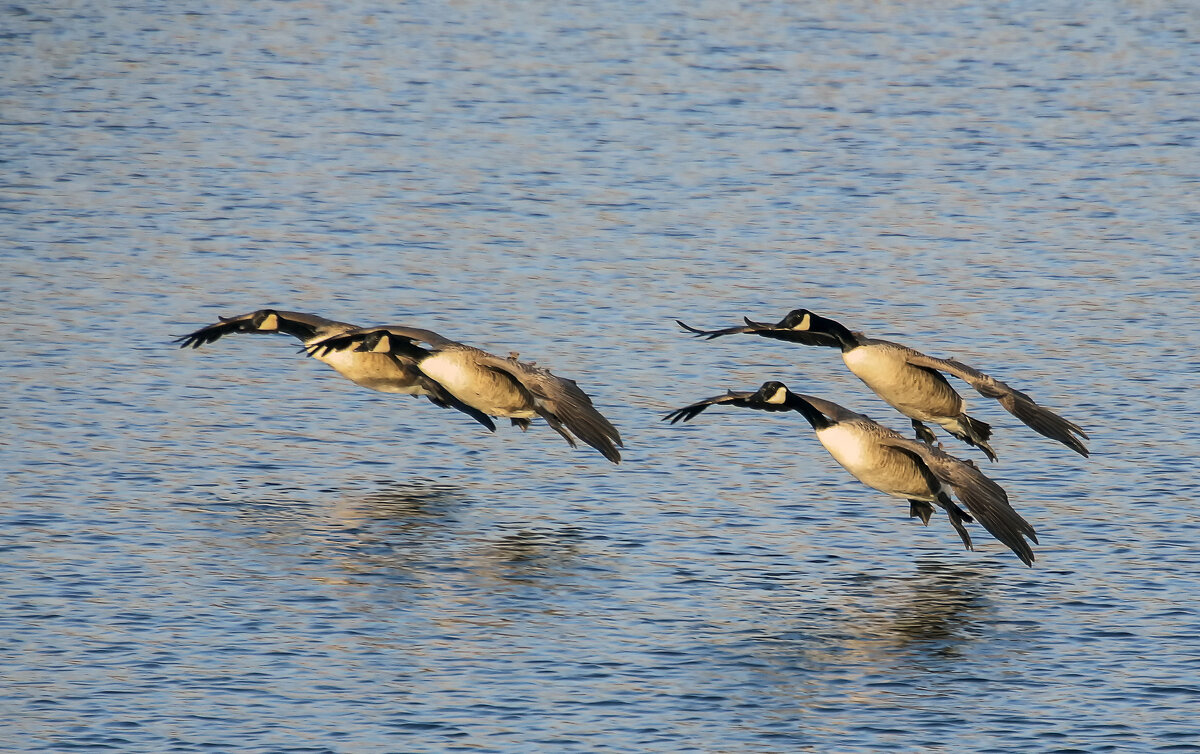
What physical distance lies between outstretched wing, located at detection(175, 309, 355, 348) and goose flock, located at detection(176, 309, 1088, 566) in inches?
0.7

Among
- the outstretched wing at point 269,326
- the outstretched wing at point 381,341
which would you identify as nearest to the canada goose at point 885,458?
the outstretched wing at point 381,341

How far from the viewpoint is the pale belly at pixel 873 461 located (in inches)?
782

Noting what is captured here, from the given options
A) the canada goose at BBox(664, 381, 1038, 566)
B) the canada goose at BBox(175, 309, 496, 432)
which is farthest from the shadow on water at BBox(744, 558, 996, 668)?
the canada goose at BBox(175, 309, 496, 432)

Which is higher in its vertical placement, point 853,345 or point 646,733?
point 853,345

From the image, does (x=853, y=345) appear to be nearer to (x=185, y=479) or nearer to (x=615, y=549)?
(x=615, y=549)

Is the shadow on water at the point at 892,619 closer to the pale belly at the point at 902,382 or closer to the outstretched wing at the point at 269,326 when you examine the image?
the pale belly at the point at 902,382

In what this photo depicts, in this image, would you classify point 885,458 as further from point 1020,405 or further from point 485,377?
point 485,377

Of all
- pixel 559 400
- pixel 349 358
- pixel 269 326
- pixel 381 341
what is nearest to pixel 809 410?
pixel 559 400

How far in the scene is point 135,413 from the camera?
80.7ft

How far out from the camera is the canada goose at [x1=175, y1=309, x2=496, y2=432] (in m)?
22.4

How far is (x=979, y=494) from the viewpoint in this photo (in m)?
18.9

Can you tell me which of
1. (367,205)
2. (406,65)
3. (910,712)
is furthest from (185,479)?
(406,65)

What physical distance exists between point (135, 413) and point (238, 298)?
5.79m

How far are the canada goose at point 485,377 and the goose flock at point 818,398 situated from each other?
1 centimetres
